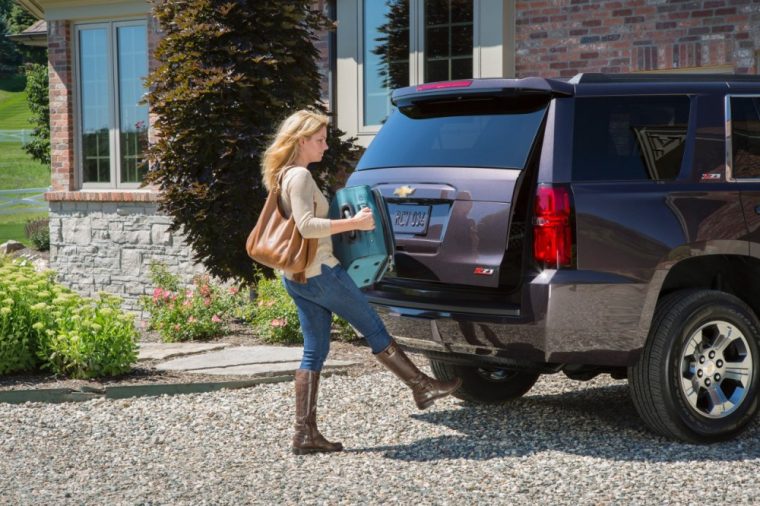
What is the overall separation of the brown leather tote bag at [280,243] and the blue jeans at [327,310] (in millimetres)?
106

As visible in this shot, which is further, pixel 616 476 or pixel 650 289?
pixel 650 289

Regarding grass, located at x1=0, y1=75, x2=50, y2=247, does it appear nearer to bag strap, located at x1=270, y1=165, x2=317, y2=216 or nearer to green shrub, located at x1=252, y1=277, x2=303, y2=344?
green shrub, located at x1=252, y1=277, x2=303, y2=344

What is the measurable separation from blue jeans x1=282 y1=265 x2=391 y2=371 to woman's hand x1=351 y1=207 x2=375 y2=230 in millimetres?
333

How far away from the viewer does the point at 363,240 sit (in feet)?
18.0

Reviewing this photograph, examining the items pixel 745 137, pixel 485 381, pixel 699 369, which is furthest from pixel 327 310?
pixel 745 137

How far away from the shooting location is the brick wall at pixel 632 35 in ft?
33.8

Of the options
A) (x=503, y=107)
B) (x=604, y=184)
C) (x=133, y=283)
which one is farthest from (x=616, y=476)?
(x=133, y=283)

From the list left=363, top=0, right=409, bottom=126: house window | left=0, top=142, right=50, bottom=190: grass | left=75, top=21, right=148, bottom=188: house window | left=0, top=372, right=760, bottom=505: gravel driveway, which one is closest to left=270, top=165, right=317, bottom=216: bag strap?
left=0, top=372, right=760, bottom=505: gravel driveway

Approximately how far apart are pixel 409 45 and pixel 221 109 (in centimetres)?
271

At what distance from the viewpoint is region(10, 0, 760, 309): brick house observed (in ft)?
35.1

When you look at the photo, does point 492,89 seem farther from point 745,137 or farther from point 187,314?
point 187,314

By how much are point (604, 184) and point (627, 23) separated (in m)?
5.98

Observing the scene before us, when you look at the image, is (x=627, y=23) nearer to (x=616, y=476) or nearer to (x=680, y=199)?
(x=680, y=199)

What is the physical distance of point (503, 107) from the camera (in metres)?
5.73
